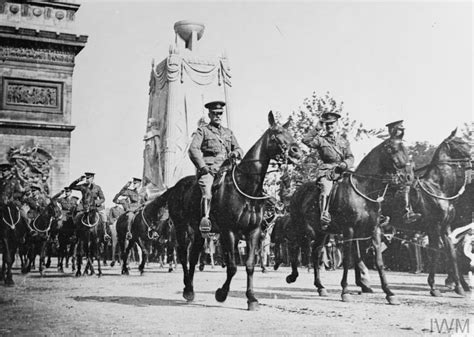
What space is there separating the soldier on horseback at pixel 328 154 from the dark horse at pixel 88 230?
734 centimetres

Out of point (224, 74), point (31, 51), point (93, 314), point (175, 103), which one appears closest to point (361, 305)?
point (93, 314)

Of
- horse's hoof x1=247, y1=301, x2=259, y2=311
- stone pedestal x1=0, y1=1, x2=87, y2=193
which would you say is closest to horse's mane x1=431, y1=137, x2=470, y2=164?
horse's hoof x1=247, y1=301, x2=259, y2=311

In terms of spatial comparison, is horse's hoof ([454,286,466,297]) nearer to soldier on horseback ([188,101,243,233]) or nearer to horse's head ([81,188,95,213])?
soldier on horseback ([188,101,243,233])

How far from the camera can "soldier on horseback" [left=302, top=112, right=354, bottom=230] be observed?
1008 centimetres

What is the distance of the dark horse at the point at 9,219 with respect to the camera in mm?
12023

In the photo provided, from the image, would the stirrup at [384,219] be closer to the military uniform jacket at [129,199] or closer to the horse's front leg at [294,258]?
the horse's front leg at [294,258]

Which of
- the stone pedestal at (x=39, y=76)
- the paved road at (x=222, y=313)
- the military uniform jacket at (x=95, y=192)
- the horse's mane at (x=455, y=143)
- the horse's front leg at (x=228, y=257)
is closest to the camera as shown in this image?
the paved road at (x=222, y=313)

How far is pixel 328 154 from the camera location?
1057 cm

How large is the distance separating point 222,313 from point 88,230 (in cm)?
916

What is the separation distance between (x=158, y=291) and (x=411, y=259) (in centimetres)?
920

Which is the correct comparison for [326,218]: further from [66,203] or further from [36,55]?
[66,203]

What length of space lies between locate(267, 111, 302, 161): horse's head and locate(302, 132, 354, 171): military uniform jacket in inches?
89.4

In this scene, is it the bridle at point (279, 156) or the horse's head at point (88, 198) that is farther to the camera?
the horse's head at point (88, 198)

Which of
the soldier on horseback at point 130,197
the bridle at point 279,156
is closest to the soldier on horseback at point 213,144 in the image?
the bridle at point 279,156
